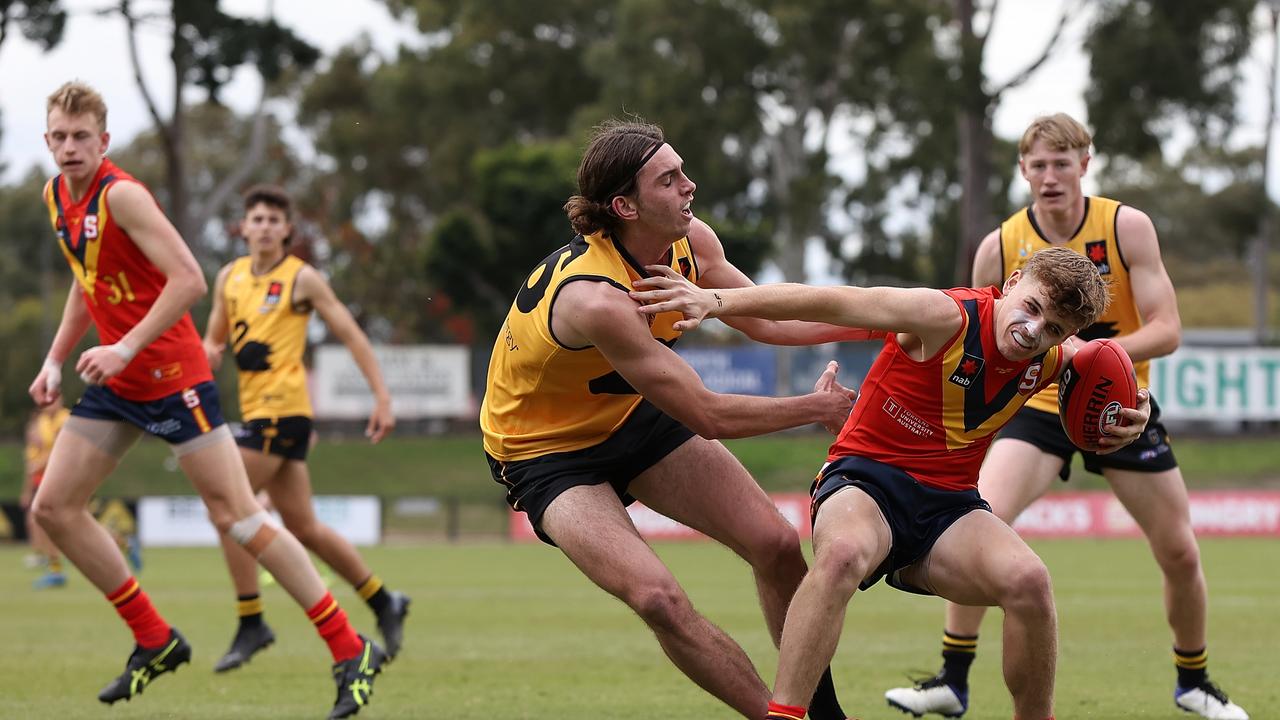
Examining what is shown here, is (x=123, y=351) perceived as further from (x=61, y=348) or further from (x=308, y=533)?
(x=308, y=533)

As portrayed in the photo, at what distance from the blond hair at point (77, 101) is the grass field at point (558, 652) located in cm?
282

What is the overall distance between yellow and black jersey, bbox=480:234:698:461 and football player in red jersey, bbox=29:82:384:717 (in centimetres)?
193

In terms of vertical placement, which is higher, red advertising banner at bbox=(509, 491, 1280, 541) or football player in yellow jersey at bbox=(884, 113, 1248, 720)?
football player in yellow jersey at bbox=(884, 113, 1248, 720)

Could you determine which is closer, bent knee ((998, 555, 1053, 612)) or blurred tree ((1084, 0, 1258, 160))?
bent knee ((998, 555, 1053, 612))

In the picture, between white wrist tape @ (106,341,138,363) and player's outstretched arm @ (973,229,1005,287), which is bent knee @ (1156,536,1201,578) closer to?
player's outstretched arm @ (973,229,1005,287)

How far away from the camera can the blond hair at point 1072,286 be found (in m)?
5.45

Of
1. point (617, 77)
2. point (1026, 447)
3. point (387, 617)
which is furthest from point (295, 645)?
point (617, 77)

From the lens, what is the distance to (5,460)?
3994 cm

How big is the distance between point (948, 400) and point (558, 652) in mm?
5253

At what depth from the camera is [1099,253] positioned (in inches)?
294

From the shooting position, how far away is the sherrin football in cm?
579

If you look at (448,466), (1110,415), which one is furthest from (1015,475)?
(448,466)

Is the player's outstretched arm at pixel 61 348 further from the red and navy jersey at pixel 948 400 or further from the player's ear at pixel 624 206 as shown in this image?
the red and navy jersey at pixel 948 400

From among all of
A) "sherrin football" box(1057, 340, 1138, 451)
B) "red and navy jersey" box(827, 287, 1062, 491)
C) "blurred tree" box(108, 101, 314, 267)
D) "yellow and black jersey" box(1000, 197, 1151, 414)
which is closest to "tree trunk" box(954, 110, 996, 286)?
"yellow and black jersey" box(1000, 197, 1151, 414)
